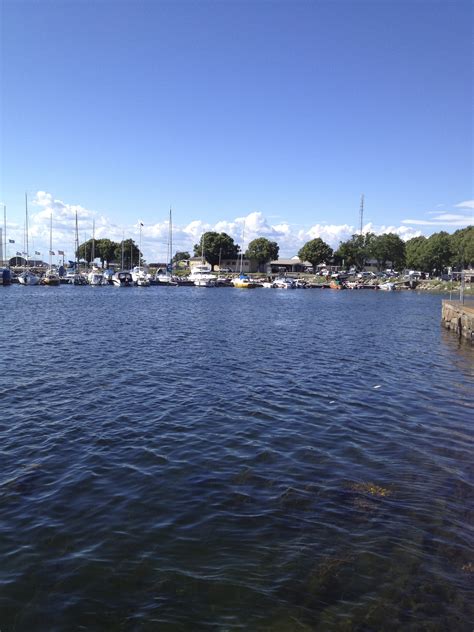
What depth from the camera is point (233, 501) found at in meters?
9.55

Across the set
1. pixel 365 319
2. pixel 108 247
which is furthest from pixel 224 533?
pixel 108 247

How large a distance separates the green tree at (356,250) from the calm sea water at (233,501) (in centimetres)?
16593

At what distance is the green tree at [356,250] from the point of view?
7131 inches

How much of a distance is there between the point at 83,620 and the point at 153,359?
742 inches

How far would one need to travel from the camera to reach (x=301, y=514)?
356 inches

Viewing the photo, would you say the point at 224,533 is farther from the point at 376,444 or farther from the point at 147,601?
the point at 376,444

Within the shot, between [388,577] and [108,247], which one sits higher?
[108,247]

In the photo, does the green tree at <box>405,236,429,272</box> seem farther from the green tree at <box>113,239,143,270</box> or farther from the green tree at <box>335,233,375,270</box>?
the green tree at <box>113,239,143,270</box>

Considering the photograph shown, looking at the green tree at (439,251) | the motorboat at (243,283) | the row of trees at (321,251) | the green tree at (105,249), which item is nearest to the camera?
the motorboat at (243,283)

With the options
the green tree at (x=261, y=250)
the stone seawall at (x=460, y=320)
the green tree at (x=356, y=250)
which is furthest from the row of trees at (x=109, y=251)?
the stone seawall at (x=460, y=320)

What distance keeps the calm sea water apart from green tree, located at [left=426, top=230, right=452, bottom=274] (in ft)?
484

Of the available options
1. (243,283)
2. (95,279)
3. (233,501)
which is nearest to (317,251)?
(243,283)

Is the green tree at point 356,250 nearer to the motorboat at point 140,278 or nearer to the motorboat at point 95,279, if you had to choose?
the motorboat at point 140,278

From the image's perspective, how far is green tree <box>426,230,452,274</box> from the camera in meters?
155
